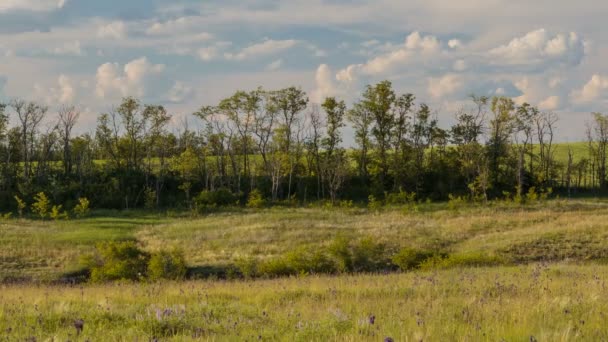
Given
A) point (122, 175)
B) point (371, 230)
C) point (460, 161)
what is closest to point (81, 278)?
point (371, 230)

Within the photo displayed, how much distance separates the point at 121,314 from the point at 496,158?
273 ft

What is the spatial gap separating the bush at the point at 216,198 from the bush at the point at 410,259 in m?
37.8

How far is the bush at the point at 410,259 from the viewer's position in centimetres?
2786

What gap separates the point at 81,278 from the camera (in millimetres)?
28188

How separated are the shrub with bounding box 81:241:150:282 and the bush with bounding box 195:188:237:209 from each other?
3305cm

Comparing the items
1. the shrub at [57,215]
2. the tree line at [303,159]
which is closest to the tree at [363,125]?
the tree line at [303,159]

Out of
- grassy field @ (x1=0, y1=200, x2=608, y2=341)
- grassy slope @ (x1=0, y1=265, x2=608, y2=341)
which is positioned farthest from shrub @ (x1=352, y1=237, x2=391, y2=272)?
grassy slope @ (x1=0, y1=265, x2=608, y2=341)

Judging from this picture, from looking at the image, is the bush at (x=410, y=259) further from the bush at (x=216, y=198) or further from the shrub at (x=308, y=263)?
the bush at (x=216, y=198)

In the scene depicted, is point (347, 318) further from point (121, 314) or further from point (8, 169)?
point (8, 169)

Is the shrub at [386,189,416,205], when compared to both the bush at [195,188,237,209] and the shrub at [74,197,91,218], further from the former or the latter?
the shrub at [74,197,91,218]

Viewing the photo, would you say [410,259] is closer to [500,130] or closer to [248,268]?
[248,268]

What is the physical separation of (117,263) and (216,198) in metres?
38.9

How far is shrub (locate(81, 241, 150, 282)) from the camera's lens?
1055 inches

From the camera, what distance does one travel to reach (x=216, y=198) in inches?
2608
